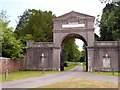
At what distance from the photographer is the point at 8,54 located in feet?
107

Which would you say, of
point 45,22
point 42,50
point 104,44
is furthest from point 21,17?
point 104,44

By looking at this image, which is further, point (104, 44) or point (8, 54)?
point (104, 44)

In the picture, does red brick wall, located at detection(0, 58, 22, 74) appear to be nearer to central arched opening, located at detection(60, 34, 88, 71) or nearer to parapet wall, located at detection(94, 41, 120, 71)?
central arched opening, located at detection(60, 34, 88, 71)

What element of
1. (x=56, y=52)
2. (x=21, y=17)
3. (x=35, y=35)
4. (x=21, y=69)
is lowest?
(x=21, y=69)

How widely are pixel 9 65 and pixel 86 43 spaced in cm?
1276

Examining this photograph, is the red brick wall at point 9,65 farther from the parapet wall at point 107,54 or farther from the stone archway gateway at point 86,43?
the parapet wall at point 107,54

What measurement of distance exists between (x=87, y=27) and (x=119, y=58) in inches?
258

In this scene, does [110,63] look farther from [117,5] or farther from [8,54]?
[117,5]

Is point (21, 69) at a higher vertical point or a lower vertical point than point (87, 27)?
lower

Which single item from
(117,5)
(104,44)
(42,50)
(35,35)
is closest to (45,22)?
(35,35)

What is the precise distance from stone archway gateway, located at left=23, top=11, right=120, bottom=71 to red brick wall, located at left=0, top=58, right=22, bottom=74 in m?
3.02

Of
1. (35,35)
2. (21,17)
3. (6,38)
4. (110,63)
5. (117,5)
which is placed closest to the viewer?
(117,5)

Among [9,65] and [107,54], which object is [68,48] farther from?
[9,65]

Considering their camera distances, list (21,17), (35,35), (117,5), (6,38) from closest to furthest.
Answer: (117,5) < (6,38) < (35,35) < (21,17)
